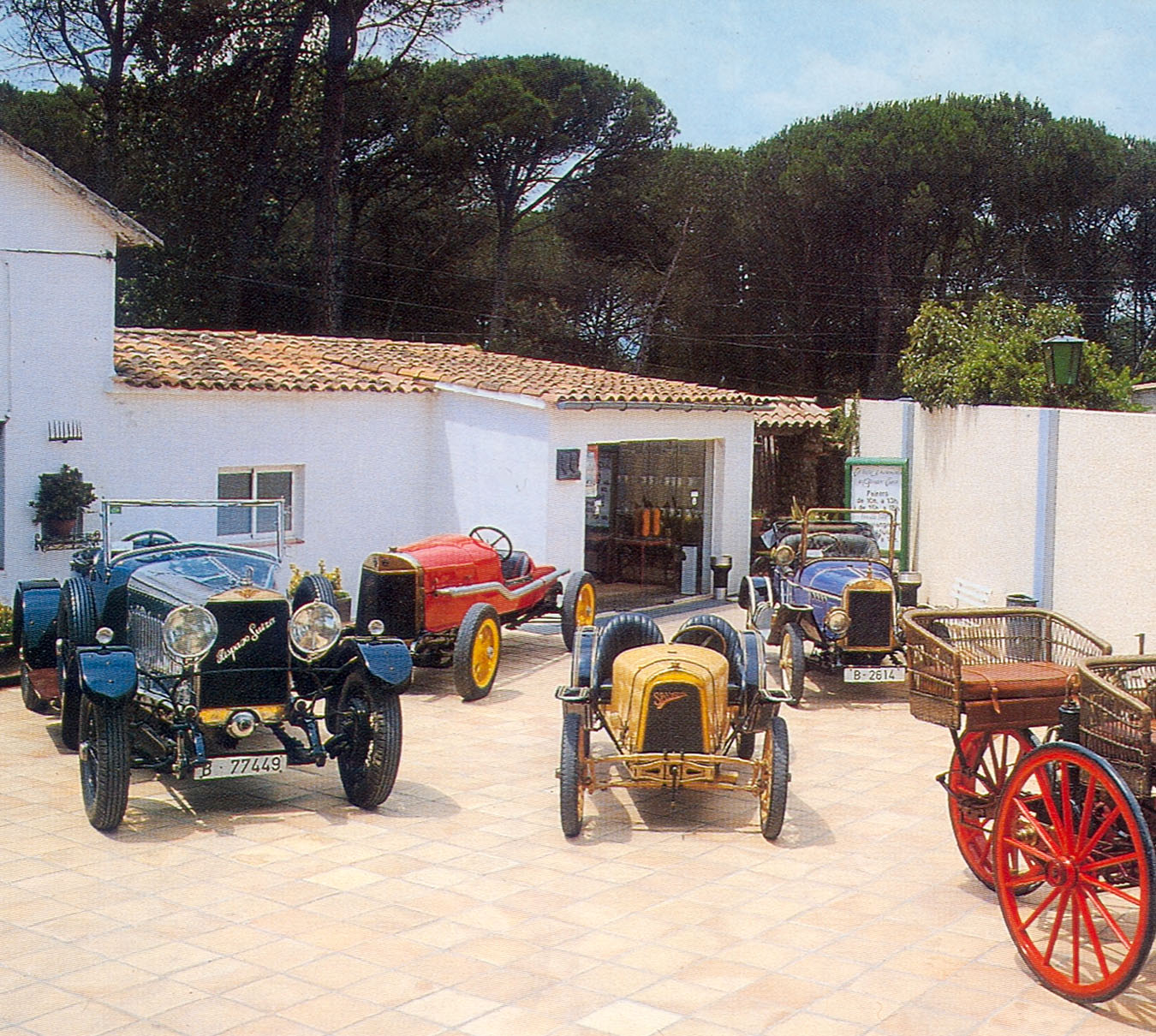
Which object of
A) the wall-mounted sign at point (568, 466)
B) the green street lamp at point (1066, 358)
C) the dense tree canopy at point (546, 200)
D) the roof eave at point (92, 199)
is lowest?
the wall-mounted sign at point (568, 466)

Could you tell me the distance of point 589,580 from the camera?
13797 millimetres

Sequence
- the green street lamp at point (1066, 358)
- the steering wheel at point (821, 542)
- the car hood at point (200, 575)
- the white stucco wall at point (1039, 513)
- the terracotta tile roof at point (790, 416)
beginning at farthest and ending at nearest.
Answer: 1. the terracotta tile roof at point (790, 416)
2. the green street lamp at point (1066, 358)
3. the steering wheel at point (821, 542)
4. the white stucco wall at point (1039, 513)
5. the car hood at point (200, 575)

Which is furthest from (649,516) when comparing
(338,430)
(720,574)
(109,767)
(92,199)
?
(109,767)

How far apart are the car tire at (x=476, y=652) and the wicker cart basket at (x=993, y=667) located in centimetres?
466

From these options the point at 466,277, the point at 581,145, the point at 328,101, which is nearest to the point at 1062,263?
the point at 581,145

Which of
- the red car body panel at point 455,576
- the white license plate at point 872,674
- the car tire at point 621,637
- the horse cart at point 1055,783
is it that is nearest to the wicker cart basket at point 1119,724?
the horse cart at point 1055,783

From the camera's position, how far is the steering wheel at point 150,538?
9508mm

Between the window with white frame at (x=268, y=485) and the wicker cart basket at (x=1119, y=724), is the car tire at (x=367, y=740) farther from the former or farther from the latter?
the window with white frame at (x=268, y=485)

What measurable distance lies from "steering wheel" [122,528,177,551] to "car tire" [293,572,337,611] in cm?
96

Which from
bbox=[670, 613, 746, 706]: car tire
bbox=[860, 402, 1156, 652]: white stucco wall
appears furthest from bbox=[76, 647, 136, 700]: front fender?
bbox=[860, 402, 1156, 652]: white stucco wall

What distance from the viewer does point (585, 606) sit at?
546 inches

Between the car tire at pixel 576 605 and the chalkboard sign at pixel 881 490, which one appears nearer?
the car tire at pixel 576 605

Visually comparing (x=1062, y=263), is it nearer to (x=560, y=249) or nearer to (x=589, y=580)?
(x=560, y=249)

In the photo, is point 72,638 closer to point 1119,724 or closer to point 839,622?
point 839,622
